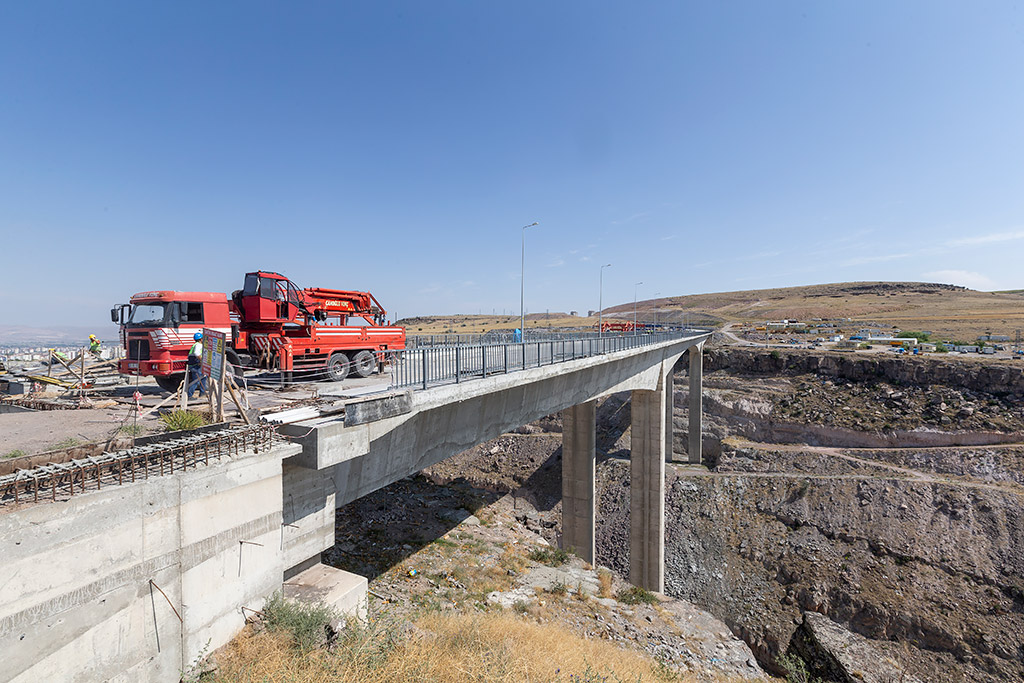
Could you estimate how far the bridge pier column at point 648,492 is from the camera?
24.0 metres

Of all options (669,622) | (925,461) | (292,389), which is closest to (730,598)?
(669,622)

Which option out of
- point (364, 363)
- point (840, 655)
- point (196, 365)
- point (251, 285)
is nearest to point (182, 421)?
point (196, 365)

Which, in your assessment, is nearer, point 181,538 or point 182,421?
point 181,538

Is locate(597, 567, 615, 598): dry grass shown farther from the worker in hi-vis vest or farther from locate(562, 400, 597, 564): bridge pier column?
the worker in hi-vis vest

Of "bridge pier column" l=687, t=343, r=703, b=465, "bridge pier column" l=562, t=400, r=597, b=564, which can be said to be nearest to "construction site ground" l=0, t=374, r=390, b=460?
"bridge pier column" l=562, t=400, r=597, b=564

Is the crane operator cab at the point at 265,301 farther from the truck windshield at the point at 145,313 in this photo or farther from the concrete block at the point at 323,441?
the concrete block at the point at 323,441

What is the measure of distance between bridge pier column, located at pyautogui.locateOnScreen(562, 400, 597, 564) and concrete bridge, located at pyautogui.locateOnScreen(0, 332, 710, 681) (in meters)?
14.6

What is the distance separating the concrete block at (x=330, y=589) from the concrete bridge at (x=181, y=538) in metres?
0.03

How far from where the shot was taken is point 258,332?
11.2 m

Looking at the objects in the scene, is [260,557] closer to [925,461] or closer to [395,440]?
[395,440]

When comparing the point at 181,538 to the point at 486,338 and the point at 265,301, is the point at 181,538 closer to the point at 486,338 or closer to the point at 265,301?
the point at 265,301

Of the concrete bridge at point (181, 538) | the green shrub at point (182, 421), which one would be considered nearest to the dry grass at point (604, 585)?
the concrete bridge at point (181, 538)

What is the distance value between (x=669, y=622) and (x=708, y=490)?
1794cm

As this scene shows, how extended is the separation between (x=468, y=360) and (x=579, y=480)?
15.3 meters
